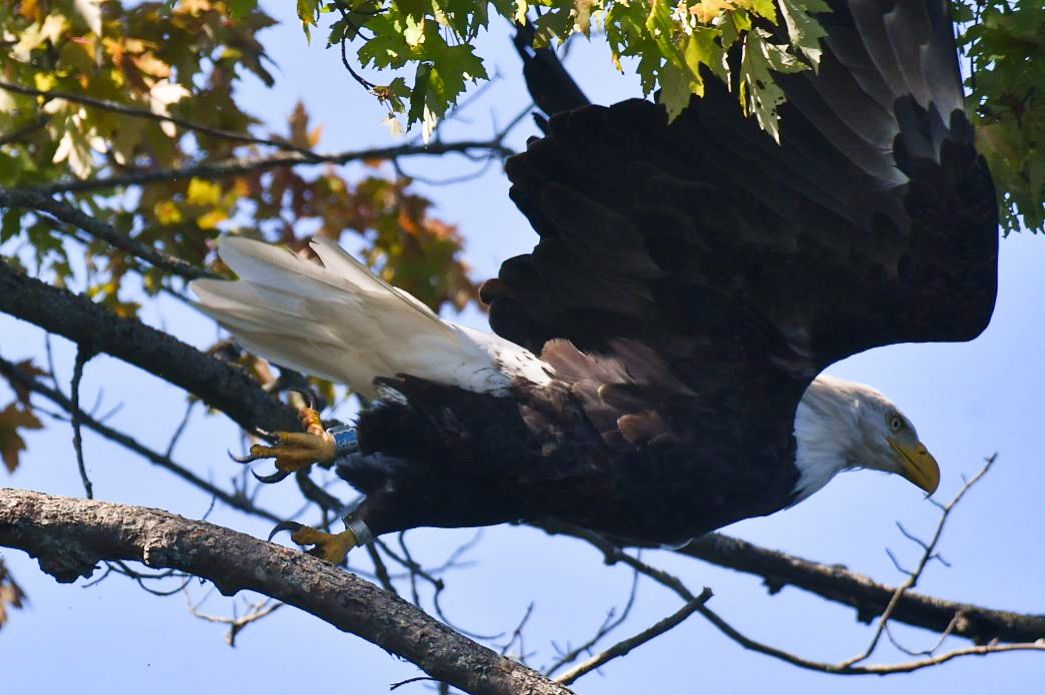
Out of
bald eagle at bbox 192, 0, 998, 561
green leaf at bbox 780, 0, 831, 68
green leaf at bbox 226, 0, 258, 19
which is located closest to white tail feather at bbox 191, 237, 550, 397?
bald eagle at bbox 192, 0, 998, 561

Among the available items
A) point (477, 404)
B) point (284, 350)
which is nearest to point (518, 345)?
point (477, 404)

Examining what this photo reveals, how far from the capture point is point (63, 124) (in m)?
4.24

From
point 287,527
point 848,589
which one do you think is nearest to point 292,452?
point 287,527

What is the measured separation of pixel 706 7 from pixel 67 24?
252 cm

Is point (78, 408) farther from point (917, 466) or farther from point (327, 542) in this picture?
point (917, 466)

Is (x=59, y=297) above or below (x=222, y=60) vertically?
below

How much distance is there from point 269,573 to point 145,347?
5.42ft

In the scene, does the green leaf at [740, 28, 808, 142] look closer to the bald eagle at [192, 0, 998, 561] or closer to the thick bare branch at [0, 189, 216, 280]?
the bald eagle at [192, 0, 998, 561]

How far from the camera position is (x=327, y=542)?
3.79m

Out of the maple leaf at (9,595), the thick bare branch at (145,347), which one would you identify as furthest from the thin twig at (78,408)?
the maple leaf at (9,595)

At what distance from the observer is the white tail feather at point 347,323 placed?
3789mm

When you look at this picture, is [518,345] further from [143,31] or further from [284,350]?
[143,31]

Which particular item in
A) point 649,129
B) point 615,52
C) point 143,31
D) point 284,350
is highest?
point 143,31

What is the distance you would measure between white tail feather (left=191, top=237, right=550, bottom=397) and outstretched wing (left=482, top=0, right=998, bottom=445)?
1.57ft
